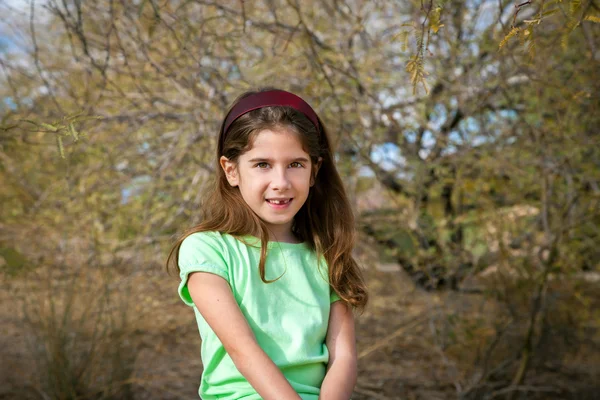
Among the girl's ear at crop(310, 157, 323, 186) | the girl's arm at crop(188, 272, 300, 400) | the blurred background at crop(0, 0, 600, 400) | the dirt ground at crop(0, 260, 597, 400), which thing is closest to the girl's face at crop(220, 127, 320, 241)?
the girl's ear at crop(310, 157, 323, 186)

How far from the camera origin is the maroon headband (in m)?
1.78

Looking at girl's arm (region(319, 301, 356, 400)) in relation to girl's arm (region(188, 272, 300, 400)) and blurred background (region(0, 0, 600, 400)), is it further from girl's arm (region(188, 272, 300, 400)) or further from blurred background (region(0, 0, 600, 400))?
blurred background (region(0, 0, 600, 400))

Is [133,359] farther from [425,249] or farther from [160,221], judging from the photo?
[425,249]

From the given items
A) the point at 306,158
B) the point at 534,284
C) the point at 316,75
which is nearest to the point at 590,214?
the point at 534,284

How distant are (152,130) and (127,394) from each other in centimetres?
168

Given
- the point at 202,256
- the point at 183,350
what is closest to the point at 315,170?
the point at 202,256

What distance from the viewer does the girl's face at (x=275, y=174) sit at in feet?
5.71

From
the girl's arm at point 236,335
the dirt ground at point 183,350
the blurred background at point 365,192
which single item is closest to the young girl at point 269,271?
the girl's arm at point 236,335

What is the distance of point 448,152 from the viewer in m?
4.05

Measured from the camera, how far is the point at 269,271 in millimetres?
1752

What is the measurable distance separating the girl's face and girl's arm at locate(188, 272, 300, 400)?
0.24m

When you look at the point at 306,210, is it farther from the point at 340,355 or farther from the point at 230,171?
the point at 340,355

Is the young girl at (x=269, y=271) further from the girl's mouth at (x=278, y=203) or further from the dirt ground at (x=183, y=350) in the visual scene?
the dirt ground at (x=183, y=350)

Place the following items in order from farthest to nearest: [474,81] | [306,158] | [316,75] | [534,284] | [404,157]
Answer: [404,157] < [474,81] < [534,284] < [316,75] < [306,158]
